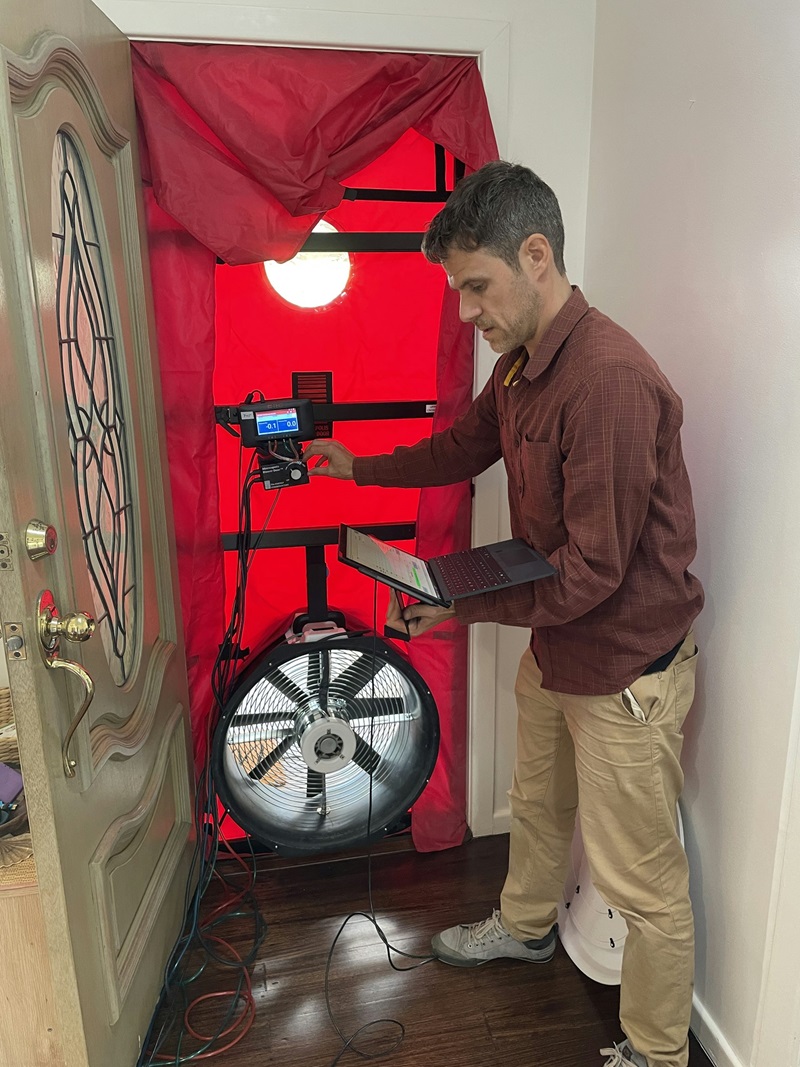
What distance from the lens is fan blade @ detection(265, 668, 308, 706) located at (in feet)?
6.36

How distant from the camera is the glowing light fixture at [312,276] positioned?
6.54ft

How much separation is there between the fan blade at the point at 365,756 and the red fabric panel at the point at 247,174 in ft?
1.60

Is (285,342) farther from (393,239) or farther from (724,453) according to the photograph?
(724,453)

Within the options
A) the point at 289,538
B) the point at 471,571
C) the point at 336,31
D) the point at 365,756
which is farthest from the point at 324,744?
the point at 336,31

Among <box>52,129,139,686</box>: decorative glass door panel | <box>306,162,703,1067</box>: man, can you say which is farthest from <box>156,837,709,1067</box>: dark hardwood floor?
<box>52,129,139,686</box>: decorative glass door panel

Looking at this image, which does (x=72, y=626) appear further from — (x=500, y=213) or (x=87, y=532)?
(x=500, y=213)

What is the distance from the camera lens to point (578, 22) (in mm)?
1931

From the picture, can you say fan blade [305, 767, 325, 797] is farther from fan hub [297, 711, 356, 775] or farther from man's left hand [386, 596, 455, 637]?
man's left hand [386, 596, 455, 637]

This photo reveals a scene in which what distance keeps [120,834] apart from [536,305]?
1294mm

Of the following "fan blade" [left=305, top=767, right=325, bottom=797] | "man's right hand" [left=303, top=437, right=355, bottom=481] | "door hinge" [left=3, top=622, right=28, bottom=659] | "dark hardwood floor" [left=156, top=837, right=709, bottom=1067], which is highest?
"man's right hand" [left=303, top=437, right=355, bottom=481]

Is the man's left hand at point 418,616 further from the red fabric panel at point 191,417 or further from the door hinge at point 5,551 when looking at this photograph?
the door hinge at point 5,551

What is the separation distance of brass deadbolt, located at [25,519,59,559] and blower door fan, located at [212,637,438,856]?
0.80 meters

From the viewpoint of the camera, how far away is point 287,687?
196 cm

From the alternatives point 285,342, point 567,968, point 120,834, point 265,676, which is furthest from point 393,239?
point 567,968
